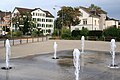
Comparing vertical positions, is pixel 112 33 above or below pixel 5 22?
below

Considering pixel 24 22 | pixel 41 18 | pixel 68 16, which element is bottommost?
pixel 24 22

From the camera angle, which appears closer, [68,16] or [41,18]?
[68,16]

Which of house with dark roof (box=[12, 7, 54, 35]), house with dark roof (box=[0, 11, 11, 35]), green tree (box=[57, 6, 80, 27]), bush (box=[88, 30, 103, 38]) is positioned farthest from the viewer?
house with dark roof (box=[12, 7, 54, 35])

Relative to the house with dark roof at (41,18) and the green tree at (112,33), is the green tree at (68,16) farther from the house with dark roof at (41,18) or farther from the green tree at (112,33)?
the green tree at (112,33)

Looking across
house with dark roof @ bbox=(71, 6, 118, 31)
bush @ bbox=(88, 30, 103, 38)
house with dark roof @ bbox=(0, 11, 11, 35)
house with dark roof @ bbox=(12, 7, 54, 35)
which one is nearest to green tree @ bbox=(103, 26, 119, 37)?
bush @ bbox=(88, 30, 103, 38)

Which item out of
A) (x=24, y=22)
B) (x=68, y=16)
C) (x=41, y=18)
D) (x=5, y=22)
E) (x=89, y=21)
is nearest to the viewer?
(x=24, y=22)

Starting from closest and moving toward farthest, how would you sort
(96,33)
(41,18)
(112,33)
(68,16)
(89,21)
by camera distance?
(112,33) < (96,33) < (89,21) < (68,16) < (41,18)

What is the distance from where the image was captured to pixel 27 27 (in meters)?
84.4

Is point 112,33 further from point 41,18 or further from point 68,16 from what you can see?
point 41,18

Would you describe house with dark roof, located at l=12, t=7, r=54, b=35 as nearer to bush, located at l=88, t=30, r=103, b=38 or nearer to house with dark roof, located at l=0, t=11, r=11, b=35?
house with dark roof, located at l=0, t=11, r=11, b=35

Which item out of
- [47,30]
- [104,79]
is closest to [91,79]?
[104,79]

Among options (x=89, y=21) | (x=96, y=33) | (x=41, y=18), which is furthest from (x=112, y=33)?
(x=41, y=18)

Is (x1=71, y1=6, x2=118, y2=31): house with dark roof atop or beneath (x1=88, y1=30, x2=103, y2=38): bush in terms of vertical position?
atop

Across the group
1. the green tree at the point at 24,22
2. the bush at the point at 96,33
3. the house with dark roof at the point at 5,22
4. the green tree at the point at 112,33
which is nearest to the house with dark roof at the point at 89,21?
the green tree at the point at 24,22
